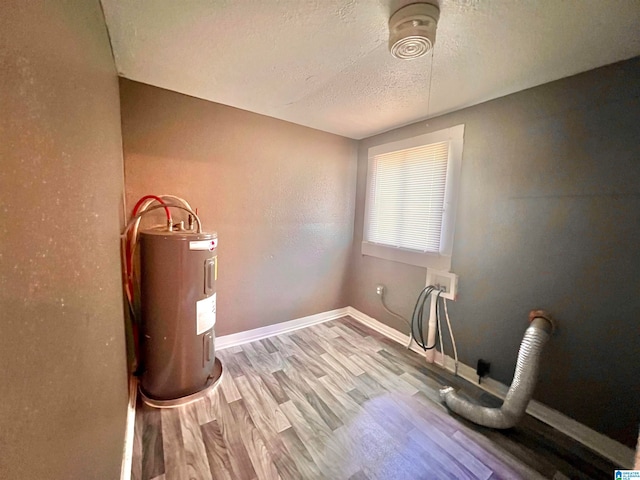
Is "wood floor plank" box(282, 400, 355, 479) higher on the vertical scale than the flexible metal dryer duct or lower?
lower

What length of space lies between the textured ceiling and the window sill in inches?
53.2

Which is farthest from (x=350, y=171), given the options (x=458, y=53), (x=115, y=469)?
(x=115, y=469)

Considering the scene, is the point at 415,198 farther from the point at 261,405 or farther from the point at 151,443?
the point at 151,443

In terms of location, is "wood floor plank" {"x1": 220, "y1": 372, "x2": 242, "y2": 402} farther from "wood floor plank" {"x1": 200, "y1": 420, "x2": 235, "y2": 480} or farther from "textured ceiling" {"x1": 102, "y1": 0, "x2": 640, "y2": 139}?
"textured ceiling" {"x1": 102, "y1": 0, "x2": 640, "y2": 139}

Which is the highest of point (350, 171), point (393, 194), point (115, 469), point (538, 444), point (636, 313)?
point (350, 171)

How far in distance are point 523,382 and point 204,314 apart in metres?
2.19

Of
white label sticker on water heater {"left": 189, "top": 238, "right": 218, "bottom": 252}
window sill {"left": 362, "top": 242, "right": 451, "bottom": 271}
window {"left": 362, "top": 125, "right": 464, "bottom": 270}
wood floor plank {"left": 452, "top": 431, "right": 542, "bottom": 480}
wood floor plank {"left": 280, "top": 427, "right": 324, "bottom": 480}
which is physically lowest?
wood floor plank {"left": 452, "top": 431, "right": 542, "bottom": 480}

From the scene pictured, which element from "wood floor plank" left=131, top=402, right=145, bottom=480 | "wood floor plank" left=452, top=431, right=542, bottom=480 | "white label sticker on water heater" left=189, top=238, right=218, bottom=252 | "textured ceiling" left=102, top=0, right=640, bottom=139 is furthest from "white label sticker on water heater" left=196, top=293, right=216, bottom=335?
"wood floor plank" left=452, top=431, right=542, bottom=480

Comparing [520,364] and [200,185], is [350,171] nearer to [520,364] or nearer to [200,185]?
[200,185]

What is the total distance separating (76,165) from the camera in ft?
2.23

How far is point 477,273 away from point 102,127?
102 inches

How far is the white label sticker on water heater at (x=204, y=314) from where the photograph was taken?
164cm

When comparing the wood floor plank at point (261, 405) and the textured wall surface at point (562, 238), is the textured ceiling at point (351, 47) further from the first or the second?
the wood floor plank at point (261, 405)

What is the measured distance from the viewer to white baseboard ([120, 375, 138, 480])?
3.86 feet
